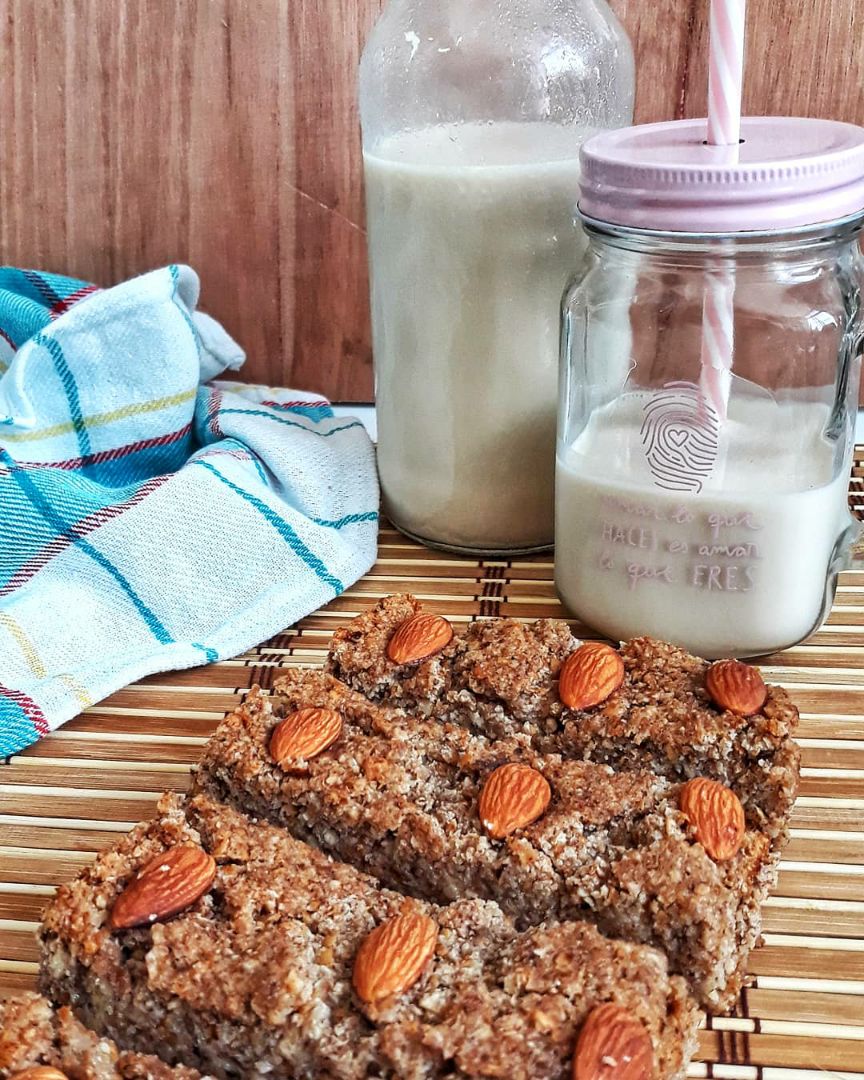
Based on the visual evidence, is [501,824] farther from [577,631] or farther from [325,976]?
[577,631]

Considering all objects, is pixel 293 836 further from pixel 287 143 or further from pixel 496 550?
pixel 287 143

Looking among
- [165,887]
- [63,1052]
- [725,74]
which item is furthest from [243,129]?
[63,1052]

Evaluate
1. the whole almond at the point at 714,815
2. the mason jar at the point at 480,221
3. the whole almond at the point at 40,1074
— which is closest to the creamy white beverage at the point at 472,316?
the mason jar at the point at 480,221

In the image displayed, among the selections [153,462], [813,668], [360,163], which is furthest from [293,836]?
[360,163]

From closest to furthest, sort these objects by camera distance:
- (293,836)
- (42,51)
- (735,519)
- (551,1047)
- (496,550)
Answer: (551,1047), (293,836), (735,519), (496,550), (42,51)

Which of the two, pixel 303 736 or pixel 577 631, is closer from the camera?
pixel 303 736

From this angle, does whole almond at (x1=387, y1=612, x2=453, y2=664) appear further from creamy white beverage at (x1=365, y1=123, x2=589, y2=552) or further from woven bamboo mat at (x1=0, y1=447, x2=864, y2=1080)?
creamy white beverage at (x1=365, y1=123, x2=589, y2=552)
